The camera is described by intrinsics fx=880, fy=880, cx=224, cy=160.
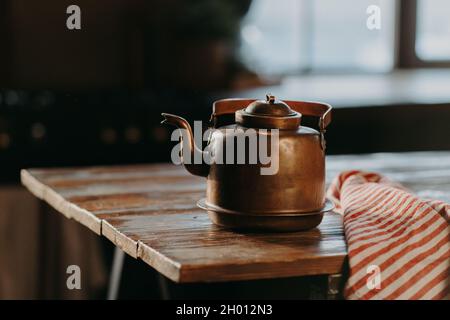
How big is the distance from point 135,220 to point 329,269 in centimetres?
42

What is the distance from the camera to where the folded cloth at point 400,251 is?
1413mm

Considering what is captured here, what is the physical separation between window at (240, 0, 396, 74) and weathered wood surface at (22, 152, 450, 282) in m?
2.12

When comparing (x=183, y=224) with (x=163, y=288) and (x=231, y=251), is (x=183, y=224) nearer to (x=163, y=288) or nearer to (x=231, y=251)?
(x=231, y=251)

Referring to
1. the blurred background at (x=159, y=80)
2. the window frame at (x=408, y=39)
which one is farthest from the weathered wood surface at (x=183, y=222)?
the window frame at (x=408, y=39)

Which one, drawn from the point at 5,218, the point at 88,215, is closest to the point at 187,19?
the point at 5,218

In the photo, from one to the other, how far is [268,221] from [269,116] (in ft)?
0.60

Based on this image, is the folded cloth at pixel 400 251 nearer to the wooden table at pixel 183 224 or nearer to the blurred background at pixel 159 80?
the wooden table at pixel 183 224

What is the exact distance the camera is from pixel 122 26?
4031 mm

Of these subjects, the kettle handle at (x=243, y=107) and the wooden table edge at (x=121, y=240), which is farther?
the kettle handle at (x=243, y=107)

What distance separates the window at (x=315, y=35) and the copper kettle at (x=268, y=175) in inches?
109

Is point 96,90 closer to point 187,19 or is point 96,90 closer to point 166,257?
point 187,19

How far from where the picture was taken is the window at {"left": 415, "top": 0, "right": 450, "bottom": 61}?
4.87m

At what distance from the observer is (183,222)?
165cm

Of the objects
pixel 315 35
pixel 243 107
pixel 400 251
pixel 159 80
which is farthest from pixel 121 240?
pixel 315 35
